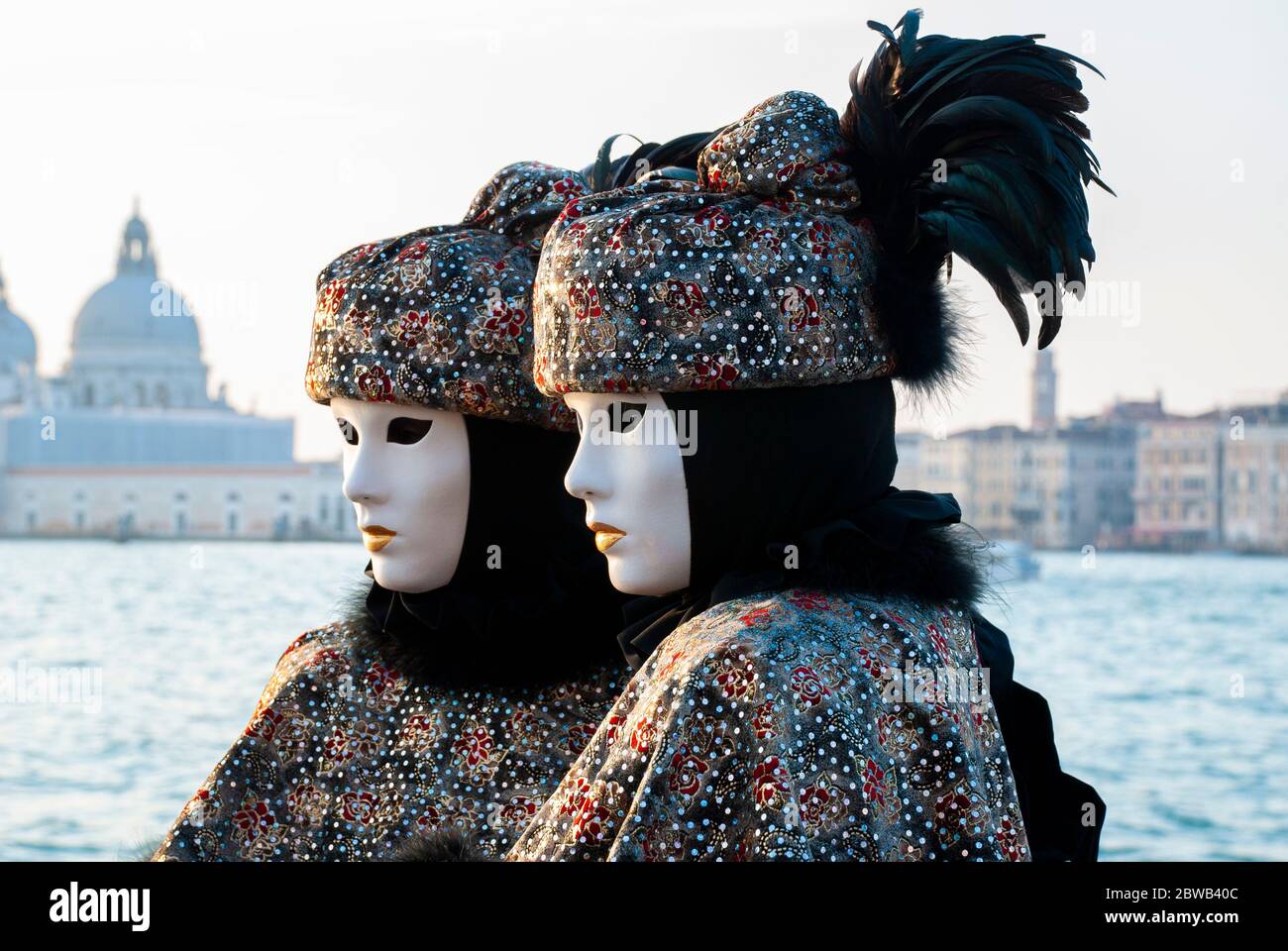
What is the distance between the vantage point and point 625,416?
230 cm

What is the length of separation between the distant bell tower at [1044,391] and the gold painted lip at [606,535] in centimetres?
6611

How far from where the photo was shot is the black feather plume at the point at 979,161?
2.31 meters

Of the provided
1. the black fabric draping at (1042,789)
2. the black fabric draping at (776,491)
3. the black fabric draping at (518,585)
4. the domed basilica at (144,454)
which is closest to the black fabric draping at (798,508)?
the black fabric draping at (776,491)

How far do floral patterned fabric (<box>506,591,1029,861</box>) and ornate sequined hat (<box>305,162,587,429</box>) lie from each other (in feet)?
2.01

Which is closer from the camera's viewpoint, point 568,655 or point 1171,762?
point 568,655

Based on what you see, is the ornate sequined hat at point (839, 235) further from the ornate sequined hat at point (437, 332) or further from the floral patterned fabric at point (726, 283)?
the ornate sequined hat at point (437, 332)

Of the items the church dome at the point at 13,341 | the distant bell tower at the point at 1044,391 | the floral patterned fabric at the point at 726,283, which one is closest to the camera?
the floral patterned fabric at the point at 726,283

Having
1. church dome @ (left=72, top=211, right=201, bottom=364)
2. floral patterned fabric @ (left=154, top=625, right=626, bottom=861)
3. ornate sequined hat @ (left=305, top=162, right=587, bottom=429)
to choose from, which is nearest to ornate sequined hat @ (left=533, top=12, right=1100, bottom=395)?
ornate sequined hat @ (left=305, top=162, right=587, bottom=429)

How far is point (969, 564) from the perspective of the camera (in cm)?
237

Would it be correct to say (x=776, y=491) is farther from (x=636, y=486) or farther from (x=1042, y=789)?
(x=1042, y=789)

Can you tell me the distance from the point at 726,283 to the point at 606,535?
341 mm

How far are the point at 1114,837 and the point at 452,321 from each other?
1372cm
